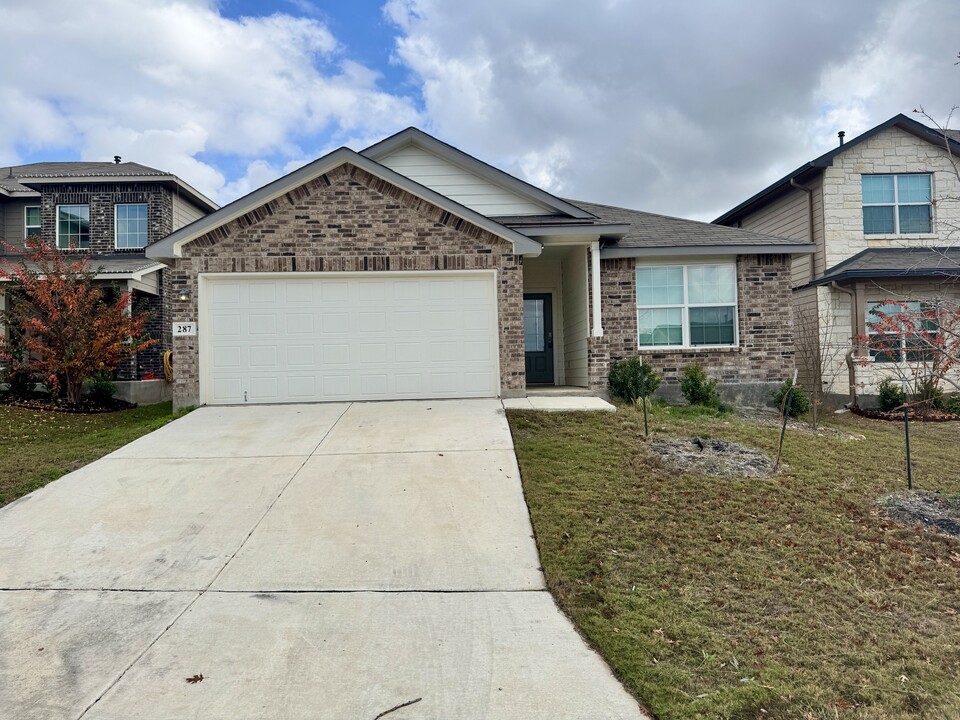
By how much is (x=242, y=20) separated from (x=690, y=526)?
13497 millimetres

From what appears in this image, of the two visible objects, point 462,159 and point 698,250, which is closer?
point 698,250

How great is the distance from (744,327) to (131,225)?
55.2ft

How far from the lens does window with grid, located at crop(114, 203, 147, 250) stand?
58.1 ft

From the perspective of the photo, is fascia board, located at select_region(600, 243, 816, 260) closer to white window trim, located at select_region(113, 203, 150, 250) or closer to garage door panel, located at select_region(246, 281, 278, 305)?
garage door panel, located at select_region(246, 281, 278, 305)

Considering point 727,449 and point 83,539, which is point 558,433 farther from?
point 83,539

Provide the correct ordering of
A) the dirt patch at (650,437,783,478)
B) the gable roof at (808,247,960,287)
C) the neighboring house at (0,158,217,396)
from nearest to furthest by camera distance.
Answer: the dirt patch at (650,437,783,478)
the gable roof at (808,247,960,287)
the neighboring house at (0,158,217,396)

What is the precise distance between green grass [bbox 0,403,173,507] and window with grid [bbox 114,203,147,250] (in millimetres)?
6786

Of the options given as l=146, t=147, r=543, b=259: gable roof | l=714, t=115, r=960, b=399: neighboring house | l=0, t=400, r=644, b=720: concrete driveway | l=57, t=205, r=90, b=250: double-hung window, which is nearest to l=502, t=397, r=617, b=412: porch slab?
l=0, t=400, r=644, b=720: concrete driveway

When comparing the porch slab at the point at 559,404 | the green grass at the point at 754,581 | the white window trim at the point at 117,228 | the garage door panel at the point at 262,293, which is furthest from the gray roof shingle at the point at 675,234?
the white window trim at the point at 117,228

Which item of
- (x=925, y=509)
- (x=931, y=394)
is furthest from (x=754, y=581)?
(x=931, y=394)

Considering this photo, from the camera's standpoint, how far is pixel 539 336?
14609 mm

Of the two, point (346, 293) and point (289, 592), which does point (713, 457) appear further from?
point (346, 293)

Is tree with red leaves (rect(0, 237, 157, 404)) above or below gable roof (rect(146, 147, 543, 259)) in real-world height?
below

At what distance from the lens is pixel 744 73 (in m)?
17.4
